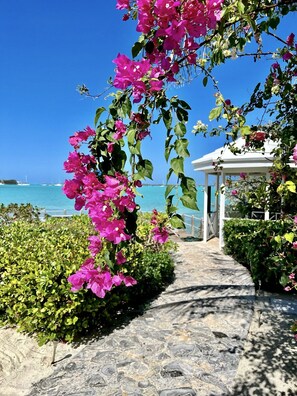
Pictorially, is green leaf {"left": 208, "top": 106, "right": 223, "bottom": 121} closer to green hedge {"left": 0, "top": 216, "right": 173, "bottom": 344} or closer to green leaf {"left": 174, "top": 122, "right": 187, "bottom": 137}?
green leaf {"left": 174, "top": 122, "right": 187, "bottom": 137}

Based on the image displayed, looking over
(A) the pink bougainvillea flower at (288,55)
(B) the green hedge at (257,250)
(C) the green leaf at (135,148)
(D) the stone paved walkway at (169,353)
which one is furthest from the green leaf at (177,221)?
(D) the stone paved walkway at (169,353)

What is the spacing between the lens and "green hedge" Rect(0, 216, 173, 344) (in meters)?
4.15

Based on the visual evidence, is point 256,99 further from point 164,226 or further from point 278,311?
point 278,311

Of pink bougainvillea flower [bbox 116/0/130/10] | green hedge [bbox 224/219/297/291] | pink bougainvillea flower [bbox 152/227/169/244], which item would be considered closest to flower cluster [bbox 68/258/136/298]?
pink bougainvillea flower [bbox 152/227/169/244]

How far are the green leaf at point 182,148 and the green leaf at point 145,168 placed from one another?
10 centimetres

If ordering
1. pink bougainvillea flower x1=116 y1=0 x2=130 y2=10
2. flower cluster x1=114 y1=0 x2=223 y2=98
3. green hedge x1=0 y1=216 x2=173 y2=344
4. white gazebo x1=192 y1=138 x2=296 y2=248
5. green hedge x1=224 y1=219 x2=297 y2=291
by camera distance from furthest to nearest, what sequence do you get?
white gazebo x1=192 y1=138 x2=296 y2=248 < green hedge x1=224 y1=219 x2=297 y2=291 < green hedge x1=0 y1=216 x2=173 y2=344 < pink bougainvillea flower x1=116 y1=0 x2=130 y2=10 < flower cluster x1=114 y1=0 x2=223 y2=98

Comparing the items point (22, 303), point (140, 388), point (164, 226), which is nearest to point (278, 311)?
point (140, 388)

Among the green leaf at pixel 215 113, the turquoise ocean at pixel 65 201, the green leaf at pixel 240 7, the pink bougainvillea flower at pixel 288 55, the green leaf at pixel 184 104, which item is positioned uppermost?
the pink bougainvillea flower at pixel 288 55

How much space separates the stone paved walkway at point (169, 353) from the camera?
3039mm

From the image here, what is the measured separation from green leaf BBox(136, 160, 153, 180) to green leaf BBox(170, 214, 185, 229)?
0.50 ft

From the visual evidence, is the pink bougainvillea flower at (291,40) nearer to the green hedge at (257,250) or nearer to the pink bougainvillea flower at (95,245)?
the green hedge at (257,250)

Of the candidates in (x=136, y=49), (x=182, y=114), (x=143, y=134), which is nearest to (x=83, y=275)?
(x=143, y=134)

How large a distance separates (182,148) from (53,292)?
3.62 metres

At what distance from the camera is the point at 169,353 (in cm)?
362
